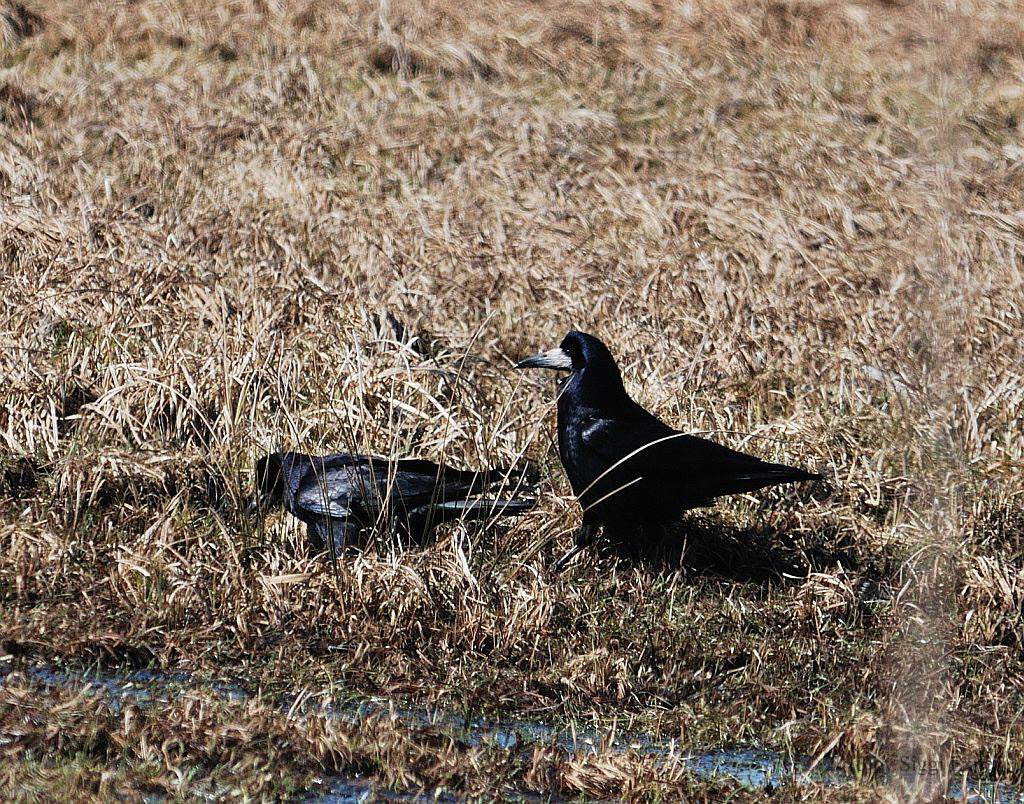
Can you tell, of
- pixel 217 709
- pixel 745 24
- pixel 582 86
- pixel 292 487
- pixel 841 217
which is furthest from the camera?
pixel 745 24

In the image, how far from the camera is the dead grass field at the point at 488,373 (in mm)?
4180

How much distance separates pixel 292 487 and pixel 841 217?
4928mm

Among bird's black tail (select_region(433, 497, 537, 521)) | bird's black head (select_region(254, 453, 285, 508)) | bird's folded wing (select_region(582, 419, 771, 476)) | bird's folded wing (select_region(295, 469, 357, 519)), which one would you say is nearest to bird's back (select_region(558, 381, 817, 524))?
bird's folded wing (select_region(582, 419, 771, 476))

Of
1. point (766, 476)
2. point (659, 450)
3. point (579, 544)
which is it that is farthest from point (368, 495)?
point (766, 476)

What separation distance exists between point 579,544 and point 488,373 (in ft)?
5.11

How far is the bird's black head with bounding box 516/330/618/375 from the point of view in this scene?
5234 mm

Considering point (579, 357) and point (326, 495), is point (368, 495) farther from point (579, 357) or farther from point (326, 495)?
point (579, 357)

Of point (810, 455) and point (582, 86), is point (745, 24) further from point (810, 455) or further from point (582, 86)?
point (810, 455)

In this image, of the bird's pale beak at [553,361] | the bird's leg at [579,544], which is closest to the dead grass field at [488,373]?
the bird's leg at [579,544]

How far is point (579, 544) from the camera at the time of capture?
16.5ft

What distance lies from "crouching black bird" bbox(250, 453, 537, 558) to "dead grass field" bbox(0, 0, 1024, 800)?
126mm

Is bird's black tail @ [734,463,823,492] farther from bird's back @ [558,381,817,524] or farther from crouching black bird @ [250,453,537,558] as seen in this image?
crouching black bird @ [250,453,537,558]

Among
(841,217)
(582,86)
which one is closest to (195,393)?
(841,217)

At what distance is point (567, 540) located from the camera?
516 centimetres
